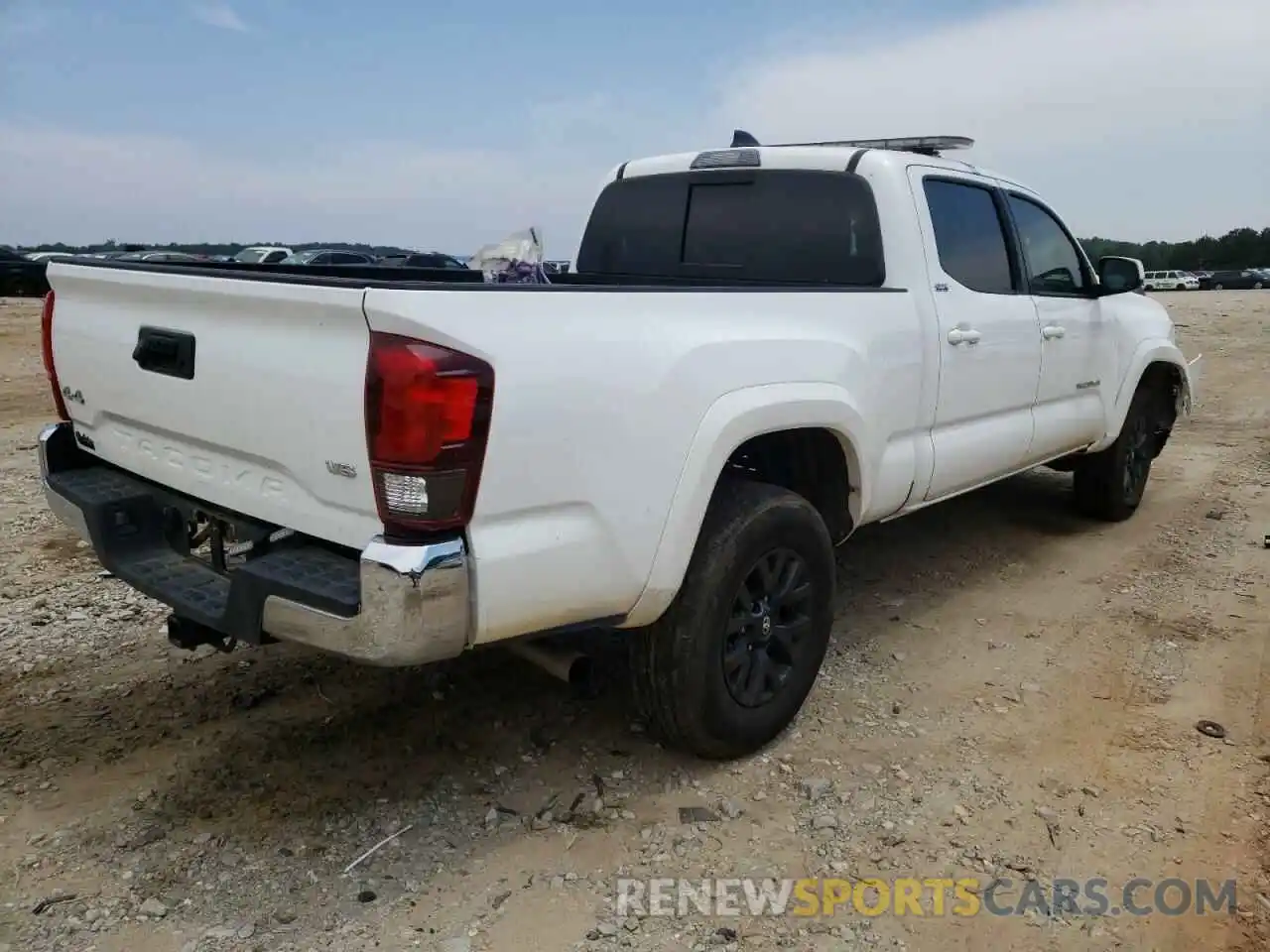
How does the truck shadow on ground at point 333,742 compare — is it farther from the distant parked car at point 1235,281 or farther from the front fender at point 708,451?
the distant parked car at point 1235,281

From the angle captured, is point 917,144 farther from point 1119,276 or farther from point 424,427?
point 424,427

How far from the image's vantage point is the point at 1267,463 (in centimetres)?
782

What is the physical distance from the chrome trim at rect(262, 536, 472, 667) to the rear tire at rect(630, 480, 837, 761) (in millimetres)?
780

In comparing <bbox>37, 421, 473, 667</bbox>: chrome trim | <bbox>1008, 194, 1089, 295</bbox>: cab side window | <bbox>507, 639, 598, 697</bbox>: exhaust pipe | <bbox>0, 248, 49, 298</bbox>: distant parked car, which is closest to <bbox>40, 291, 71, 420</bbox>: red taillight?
<bbox>37, 421, 473, 667</bbox>: chrome trim

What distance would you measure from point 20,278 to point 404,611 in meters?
29.6

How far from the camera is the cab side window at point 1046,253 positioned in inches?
189

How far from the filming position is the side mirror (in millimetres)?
5176

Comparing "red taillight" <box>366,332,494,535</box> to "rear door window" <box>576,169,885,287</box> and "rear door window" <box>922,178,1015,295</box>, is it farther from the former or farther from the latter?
"rear door window" <box>922,178,1015,295</box>

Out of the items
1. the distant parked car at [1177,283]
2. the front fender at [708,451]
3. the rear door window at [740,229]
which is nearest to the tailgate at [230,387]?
the front fender at [708,451]

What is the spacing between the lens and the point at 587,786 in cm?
312

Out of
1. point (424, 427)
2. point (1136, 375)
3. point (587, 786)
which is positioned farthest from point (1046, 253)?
point (424, 427)

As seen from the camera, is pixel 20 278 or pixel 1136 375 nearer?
pixel 1136 375

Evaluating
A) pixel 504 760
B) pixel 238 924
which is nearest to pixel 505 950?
pixel 238 924

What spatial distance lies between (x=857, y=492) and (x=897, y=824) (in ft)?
3.80
